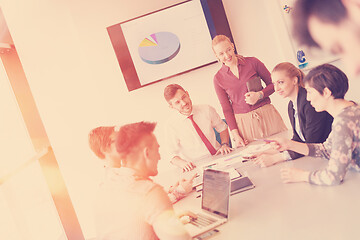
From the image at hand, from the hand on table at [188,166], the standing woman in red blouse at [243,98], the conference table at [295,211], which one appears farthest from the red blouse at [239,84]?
the conference table at [295,211]

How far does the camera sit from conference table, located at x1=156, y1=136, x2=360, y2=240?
94 cm

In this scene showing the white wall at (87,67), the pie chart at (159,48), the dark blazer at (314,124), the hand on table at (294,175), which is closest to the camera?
the hand on table at (294,175)

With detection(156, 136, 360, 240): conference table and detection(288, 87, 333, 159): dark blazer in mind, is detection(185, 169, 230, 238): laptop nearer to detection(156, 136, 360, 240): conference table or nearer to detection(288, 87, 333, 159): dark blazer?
detection(156, 136, 360, 240): conference table

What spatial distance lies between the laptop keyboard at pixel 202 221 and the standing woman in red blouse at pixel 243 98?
1028 mm

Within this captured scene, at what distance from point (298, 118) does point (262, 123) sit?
608 mm

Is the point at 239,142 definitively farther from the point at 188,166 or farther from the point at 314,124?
the point at 314,124

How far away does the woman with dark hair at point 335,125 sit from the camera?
1144 millimetres

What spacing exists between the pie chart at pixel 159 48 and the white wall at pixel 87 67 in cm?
24

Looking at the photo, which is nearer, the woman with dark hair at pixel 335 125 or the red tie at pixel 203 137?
the woman with dark hair at pixel 335 125

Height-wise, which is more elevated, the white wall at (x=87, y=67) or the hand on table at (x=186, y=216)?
the white wall at (x=87, y=67)

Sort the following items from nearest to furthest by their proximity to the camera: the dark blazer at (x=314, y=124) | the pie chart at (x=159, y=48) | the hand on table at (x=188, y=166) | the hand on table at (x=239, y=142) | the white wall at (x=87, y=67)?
the dark blazer at (x=314, y=124) → the hand on table at (x=188, y=166) → the hand on table at (x=239, y=142) → the white wall at (x=87, y=67) → the pie chart at (x=159, y=48)

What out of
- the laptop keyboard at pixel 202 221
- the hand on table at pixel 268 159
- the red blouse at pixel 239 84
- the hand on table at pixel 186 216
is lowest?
the laptop keyboard at pixel 202 221

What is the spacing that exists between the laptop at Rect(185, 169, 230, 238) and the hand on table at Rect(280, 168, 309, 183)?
0.28 m

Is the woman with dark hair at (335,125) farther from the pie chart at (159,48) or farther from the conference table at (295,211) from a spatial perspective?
the pie chart at (159,48)
